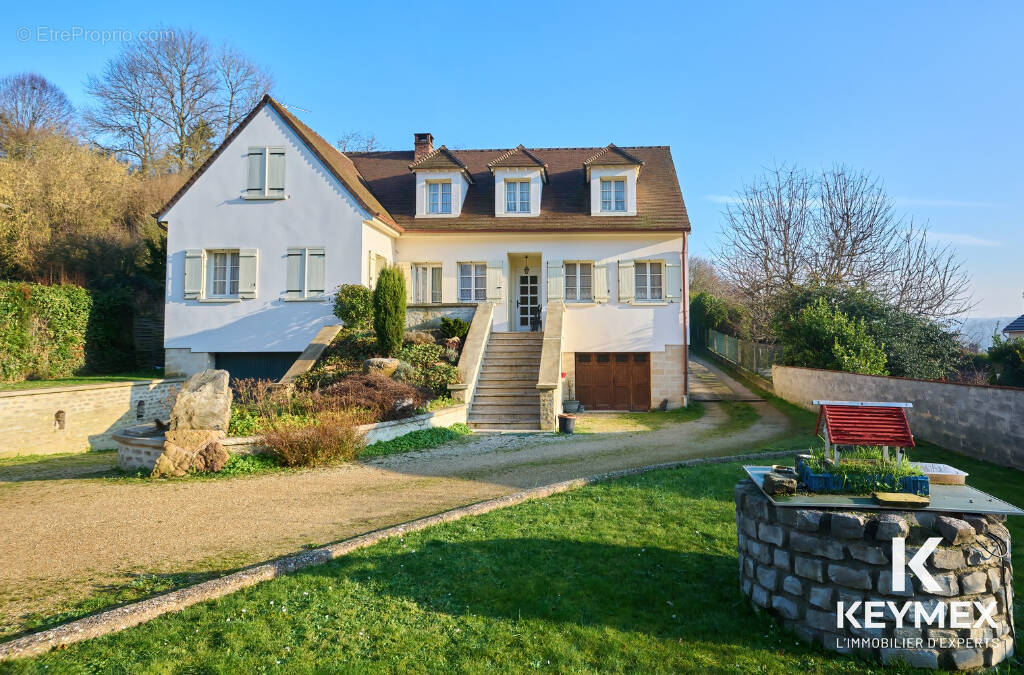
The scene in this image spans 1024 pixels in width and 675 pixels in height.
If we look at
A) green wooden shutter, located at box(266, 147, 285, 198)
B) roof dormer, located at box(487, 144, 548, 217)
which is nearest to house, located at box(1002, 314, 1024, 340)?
roof dormer, located at box(487, 144, 548, 217)

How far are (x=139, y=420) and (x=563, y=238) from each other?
13.4 m

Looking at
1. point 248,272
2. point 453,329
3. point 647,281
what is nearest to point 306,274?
point 248,272

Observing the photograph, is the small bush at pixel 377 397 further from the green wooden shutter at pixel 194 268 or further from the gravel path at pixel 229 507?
the green wooden shutter at pixel 194 268

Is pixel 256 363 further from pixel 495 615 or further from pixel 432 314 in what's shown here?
pixel 495 615

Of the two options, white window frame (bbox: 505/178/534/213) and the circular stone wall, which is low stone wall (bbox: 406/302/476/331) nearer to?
white window frame (bbox: 505/178/534/213)

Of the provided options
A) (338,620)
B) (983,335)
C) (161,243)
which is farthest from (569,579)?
(983,335)

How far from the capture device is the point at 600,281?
18.7 metres

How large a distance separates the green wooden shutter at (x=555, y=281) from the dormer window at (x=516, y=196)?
2.29 metres

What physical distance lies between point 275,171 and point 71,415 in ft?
29.3

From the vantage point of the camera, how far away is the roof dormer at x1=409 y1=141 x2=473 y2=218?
1977cm

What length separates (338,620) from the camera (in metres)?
4.20

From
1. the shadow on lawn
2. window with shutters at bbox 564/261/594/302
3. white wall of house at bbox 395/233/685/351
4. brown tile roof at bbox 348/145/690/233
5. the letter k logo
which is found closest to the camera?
the letter k logo

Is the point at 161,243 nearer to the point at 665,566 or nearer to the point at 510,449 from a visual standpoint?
the point at 510,449

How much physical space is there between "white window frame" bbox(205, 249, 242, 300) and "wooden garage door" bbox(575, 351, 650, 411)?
445 inches
